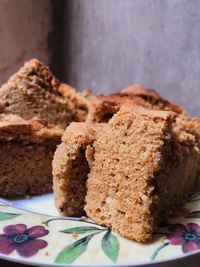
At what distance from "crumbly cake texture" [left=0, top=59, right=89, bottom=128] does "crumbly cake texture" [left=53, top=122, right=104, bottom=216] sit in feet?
1.07

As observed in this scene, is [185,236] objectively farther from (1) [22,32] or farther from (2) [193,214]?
A: (1) [22,32]

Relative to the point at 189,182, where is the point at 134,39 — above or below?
above

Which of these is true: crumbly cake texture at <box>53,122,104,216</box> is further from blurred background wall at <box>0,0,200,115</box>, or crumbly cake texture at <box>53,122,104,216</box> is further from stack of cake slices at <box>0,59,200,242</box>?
blurred background wall at <box>0,0,200,115</box>

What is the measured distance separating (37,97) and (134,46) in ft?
2.04

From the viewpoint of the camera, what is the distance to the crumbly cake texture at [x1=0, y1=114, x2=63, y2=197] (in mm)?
1507

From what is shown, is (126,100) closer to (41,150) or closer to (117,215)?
(41,150)

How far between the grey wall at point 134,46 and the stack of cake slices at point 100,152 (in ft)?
0.83

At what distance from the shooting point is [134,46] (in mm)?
2117

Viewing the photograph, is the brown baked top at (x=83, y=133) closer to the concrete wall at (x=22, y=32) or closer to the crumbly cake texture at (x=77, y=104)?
the crumbly cake texture at (x=77, y=104)

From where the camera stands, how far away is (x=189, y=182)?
146 centimetres

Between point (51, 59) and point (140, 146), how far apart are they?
1339 millimetres

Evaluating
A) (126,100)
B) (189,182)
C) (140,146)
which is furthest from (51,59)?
(140,146)

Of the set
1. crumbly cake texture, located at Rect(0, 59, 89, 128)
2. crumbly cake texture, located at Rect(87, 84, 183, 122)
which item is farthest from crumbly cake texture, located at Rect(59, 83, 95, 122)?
crumbly cake texture, located at Rect(87, 84, 183, 122)

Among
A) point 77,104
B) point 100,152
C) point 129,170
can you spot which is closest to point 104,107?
point 77,104
